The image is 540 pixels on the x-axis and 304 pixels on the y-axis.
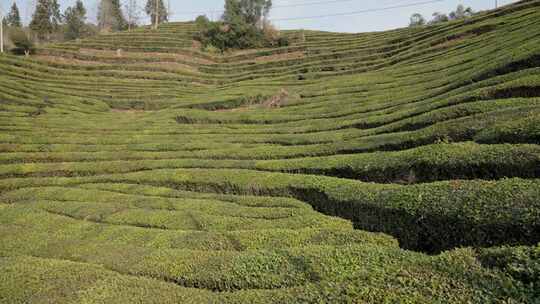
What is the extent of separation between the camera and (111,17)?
110812mm

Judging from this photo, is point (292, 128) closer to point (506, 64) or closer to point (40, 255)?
point (506, 64)

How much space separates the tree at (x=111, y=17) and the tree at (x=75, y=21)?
6.50 m

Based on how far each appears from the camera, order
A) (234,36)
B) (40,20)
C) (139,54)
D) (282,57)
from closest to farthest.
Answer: (139,54), (282,57), (234,36), (40,20)

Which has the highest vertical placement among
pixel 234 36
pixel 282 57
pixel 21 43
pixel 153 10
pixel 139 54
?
pixel 153 10

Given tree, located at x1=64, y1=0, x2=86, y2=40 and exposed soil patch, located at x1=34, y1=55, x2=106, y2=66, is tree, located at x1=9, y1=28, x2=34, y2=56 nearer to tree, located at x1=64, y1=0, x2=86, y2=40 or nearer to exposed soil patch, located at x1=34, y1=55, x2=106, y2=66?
exposed soil patch, located at x1=34, y1=55, x2=106, y2=66

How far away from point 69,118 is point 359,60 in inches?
1446

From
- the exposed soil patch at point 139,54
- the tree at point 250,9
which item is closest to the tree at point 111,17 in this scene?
the tree at point 250,9

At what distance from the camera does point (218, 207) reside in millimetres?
13172

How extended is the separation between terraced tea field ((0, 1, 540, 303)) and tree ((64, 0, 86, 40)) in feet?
275

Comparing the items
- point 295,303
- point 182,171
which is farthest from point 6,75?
point 295,303

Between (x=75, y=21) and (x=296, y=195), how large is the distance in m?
124

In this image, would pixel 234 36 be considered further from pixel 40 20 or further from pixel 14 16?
pixel 14 16

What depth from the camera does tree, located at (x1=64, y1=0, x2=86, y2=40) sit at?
4102 inches

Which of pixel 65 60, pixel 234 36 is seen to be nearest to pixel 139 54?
pixel 65 60
